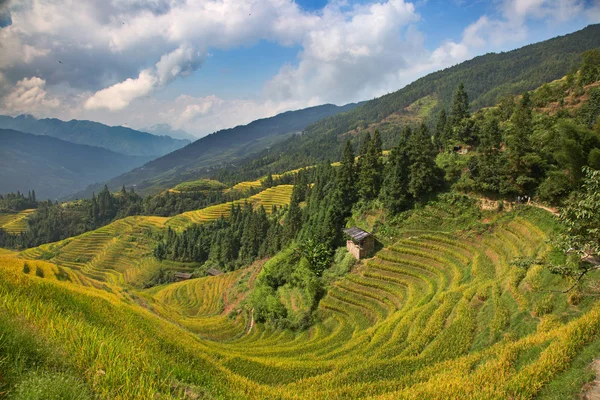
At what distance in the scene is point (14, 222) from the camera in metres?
156

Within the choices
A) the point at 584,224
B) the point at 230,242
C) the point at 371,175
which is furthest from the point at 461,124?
the point at 230,242

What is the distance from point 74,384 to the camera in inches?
201

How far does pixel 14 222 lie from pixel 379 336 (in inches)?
8292

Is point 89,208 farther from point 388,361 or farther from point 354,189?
point 388,361

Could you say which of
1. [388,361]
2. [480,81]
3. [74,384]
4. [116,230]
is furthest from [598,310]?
[480,81]

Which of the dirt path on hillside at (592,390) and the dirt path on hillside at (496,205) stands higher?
the dirt path on hillside at (496,205)

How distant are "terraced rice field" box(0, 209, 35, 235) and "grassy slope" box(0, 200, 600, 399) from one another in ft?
584

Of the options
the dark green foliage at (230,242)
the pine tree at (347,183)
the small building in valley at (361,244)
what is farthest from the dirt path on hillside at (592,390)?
the dark green foliage at (230,242)

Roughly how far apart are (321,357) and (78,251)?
108015 mm

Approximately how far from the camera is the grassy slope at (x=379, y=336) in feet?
20.9

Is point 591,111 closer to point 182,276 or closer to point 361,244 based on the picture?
point 361,244

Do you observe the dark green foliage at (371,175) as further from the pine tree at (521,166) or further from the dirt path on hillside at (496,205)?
the pine tree at (521,166)

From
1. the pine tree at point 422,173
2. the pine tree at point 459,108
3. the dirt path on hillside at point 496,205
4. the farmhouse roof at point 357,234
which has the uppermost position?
the pine tree at point 459,108

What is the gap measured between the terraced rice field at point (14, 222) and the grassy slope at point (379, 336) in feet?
584
